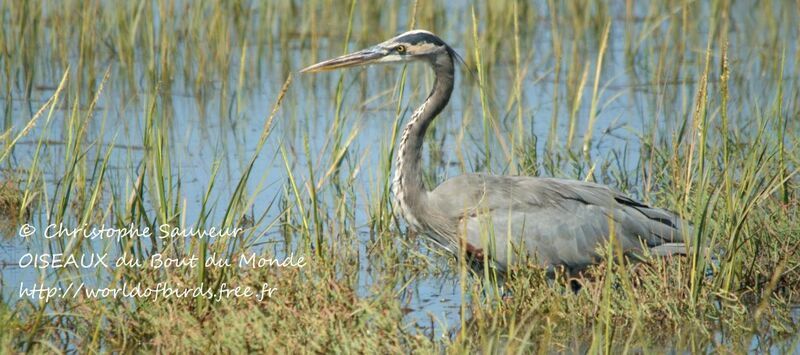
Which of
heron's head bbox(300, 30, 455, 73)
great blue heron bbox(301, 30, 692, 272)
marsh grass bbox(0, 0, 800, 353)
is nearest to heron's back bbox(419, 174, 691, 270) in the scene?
great blue heron bbox(301, 30, 692, 272)

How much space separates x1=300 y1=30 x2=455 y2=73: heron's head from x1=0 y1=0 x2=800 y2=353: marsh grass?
0.53 feet

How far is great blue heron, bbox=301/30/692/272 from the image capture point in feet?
17.9

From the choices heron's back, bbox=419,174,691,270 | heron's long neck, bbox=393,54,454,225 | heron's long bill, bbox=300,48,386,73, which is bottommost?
heron's back, bbox=419,174,691,270

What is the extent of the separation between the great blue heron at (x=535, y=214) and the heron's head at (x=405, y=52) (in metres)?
0.40

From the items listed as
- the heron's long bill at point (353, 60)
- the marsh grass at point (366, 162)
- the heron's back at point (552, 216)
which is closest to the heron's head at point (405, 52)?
the heron's long bill at point (353, 60)

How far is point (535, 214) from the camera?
5.51 metres

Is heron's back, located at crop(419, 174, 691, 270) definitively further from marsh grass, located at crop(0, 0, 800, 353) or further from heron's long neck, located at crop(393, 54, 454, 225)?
marsh grass, located at crop(0, 0, 800, 353)

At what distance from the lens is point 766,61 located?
900 centimetres

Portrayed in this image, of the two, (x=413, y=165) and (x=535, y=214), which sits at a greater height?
(x=413, y=165)

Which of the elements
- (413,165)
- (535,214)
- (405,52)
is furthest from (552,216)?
(405,52)

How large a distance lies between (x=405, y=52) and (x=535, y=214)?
41.1 inches

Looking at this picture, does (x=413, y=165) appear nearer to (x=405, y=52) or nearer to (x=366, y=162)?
(x=405, y=52)

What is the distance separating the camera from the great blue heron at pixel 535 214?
214 inches

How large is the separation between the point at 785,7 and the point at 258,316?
750 centimetres
